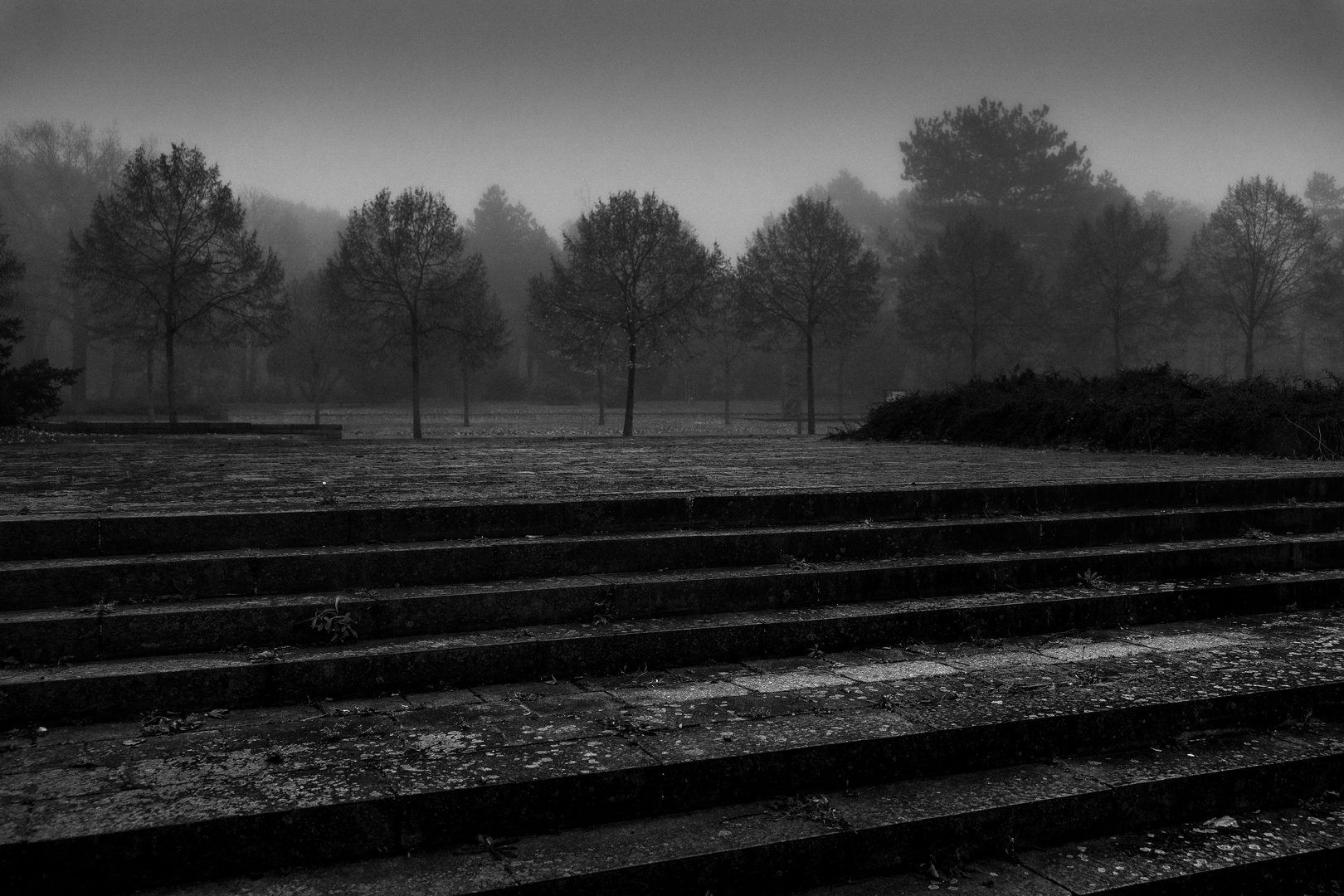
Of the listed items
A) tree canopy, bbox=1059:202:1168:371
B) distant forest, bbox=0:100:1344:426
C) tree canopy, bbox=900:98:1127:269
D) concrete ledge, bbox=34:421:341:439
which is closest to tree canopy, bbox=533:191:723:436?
distant forest, bbox=0:100:1344:426

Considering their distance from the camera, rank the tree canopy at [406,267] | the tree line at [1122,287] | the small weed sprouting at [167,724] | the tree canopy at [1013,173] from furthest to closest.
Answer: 1. the tree canopy at [1013,173]
2. the tree line at [1122,287]
3. the tree canopy at [406,267]
4. the small weed sprouting at [167,724]

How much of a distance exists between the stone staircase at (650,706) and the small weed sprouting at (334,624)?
19mm

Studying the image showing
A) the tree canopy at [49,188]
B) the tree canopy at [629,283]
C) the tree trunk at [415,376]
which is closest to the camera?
the tree trunk at [415,376]

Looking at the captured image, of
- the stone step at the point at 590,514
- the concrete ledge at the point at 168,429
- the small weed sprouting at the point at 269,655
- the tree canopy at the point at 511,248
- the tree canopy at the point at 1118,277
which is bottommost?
the small weed sprouting at the point at 269,655

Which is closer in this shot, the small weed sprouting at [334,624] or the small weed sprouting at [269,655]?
the small weed sprouting at [269,655]

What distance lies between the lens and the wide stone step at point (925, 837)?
299 centimetres

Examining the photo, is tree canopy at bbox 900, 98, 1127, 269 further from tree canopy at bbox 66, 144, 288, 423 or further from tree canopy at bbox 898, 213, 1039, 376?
tree canopy at bbox 66, 144, 288, 423

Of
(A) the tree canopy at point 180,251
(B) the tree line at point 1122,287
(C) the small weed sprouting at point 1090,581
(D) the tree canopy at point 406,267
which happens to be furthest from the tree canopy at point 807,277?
(C) the small weed sprouting at point 1090,581

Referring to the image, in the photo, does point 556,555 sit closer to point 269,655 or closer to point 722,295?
point 269,655

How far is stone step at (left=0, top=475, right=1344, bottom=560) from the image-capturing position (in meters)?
4.95

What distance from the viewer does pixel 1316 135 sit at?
92.8 m

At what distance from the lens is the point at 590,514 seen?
5855 millimetres

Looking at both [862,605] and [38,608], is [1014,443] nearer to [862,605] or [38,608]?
[862,605]

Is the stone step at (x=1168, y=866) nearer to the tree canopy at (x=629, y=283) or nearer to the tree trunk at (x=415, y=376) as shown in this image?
the tree canopy at (x=629, y=283)
